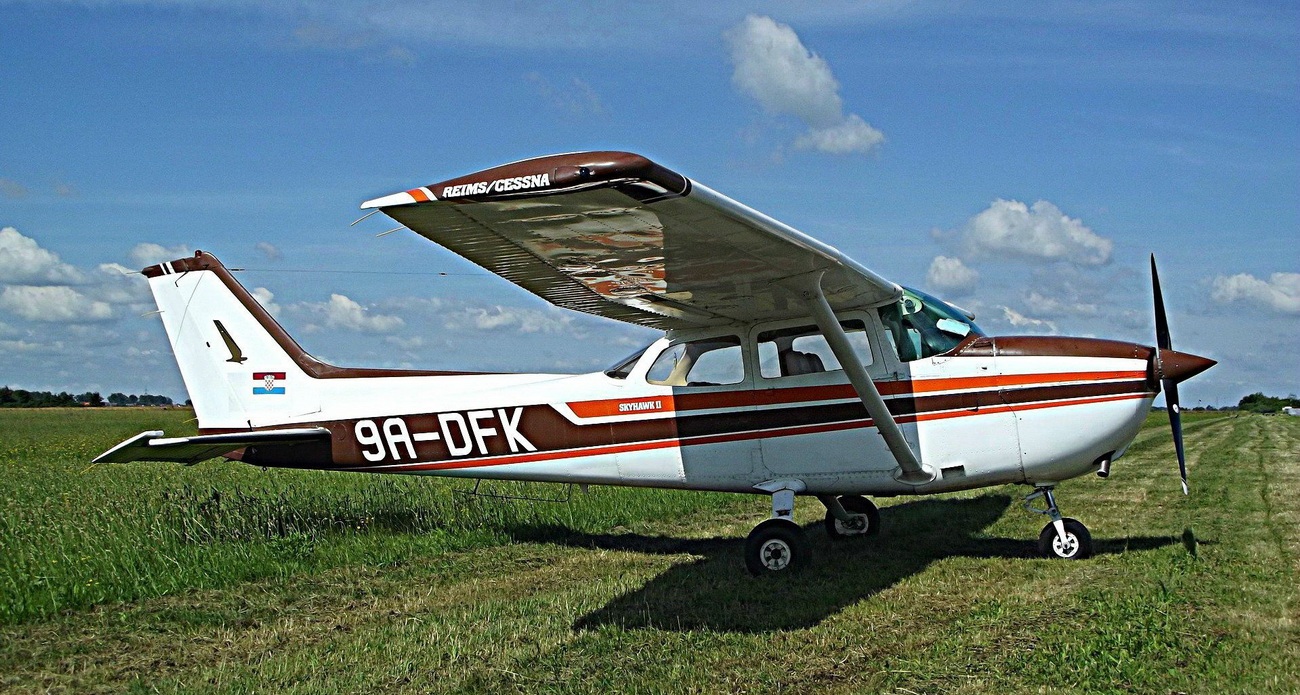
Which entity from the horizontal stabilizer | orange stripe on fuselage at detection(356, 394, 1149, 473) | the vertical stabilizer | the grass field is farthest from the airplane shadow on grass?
the vertical stabilizer

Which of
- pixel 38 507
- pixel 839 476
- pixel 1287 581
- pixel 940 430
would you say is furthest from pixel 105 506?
pixel 1287 581

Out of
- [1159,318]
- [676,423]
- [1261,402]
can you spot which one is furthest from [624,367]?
[1261,402]

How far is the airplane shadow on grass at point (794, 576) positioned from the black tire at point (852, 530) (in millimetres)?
131

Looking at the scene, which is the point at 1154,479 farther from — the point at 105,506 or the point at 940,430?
the point at 105,506

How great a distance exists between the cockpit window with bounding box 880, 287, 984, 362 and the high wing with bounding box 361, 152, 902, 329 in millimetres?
173

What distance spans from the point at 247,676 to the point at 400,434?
14.0 feet

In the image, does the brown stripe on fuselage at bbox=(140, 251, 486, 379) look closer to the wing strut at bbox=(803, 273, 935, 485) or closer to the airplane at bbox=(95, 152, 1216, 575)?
the airplane at bbox=(95, 152, 1216, 575)

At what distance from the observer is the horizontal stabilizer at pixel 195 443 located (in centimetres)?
800

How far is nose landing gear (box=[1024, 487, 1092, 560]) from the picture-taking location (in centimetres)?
795

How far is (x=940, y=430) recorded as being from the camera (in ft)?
25.8

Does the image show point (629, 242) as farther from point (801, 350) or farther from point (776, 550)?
point (776, 550)

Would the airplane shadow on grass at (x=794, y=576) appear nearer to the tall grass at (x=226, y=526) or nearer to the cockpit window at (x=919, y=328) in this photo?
the tall grass at (x=226, y=526)

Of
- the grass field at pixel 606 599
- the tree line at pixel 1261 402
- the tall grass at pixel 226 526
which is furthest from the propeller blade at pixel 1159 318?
the tree line at pixel 1261 402

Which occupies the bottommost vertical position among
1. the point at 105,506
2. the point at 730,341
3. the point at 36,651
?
the point at 36,651
